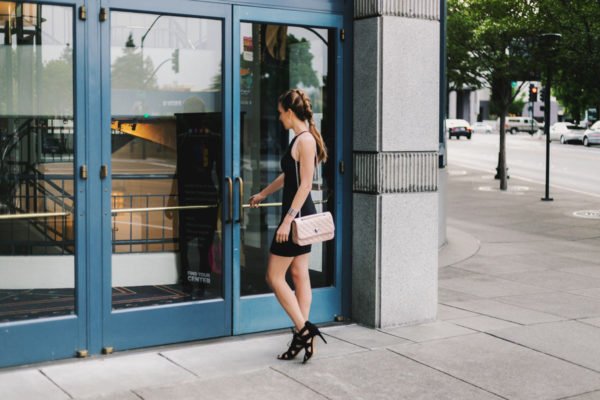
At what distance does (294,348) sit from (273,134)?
2.25 m

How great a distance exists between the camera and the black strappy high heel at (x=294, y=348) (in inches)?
244

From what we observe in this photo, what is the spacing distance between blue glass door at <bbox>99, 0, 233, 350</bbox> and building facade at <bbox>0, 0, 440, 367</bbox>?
0.5 inches

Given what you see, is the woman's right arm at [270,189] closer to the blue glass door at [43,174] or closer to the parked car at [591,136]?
the blue glass door at [43,174]

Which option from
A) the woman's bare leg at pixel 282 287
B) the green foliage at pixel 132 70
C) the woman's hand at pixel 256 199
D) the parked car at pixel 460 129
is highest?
the parked car at pixel 460 129

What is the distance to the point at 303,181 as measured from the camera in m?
6.05

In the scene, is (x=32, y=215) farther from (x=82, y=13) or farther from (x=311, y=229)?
(x=311, y=229)

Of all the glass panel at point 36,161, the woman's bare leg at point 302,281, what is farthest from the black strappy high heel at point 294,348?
the glass panel at point 36,161

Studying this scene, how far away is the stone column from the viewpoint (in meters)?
7.31

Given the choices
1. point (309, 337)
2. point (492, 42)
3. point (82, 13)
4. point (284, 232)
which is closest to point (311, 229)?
point (284, 232)

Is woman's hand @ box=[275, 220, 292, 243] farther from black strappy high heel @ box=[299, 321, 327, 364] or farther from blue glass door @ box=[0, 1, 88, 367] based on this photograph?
blue glass door @ box=[0, 1, 88, 367]

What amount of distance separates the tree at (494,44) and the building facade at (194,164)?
1542cm

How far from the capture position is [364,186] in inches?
294

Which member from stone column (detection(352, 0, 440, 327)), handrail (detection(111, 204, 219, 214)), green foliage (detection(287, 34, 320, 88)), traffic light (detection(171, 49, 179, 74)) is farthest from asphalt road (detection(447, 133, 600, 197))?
traffic light (detection(171, 49, 179, 74))

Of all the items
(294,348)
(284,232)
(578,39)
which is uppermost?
(578,39)
